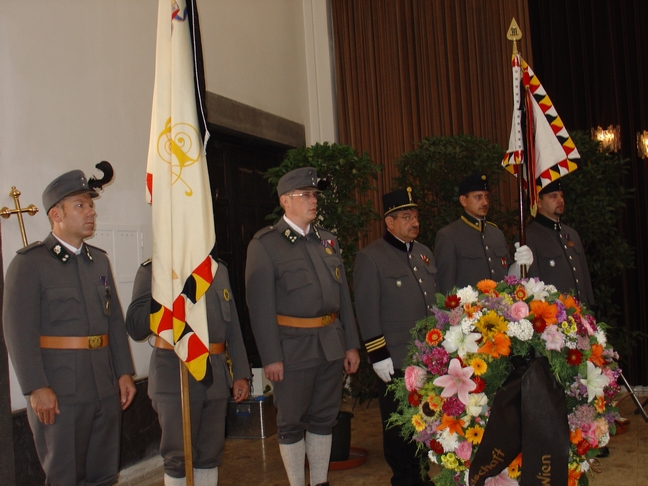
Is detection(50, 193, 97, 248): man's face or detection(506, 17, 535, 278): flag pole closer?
detection(50, 193, 97, 248): man's face

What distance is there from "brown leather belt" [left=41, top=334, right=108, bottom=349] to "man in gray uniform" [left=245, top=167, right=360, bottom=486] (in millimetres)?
763

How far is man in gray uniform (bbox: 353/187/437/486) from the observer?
349cm

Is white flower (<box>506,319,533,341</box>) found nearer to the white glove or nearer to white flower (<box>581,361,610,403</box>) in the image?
white flower (<box>581,361,610,403</box>)

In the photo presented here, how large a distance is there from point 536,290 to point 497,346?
0.30m

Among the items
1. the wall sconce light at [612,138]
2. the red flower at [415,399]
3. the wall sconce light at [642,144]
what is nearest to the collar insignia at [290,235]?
the red flower at [415,399]

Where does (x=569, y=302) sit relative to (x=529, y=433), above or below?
above

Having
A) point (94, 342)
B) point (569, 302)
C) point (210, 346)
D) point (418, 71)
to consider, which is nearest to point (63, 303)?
point (94, 342)

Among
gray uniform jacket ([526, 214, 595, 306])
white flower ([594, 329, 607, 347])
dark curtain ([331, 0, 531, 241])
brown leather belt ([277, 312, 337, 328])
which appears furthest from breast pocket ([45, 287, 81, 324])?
dark curtain ([331, 0, 531, 241])

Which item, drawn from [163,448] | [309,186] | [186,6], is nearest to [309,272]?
[309,186]

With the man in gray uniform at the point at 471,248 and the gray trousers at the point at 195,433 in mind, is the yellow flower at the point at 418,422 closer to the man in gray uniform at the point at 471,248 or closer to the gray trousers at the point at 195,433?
the gray trousers at the point at 195,433

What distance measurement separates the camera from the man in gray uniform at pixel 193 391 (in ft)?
9.26

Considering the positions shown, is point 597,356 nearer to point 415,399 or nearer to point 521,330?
point 521,330

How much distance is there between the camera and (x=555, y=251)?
434cm

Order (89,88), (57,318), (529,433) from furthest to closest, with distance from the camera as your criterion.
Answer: (89,88) → (57,318) → (529,433)
